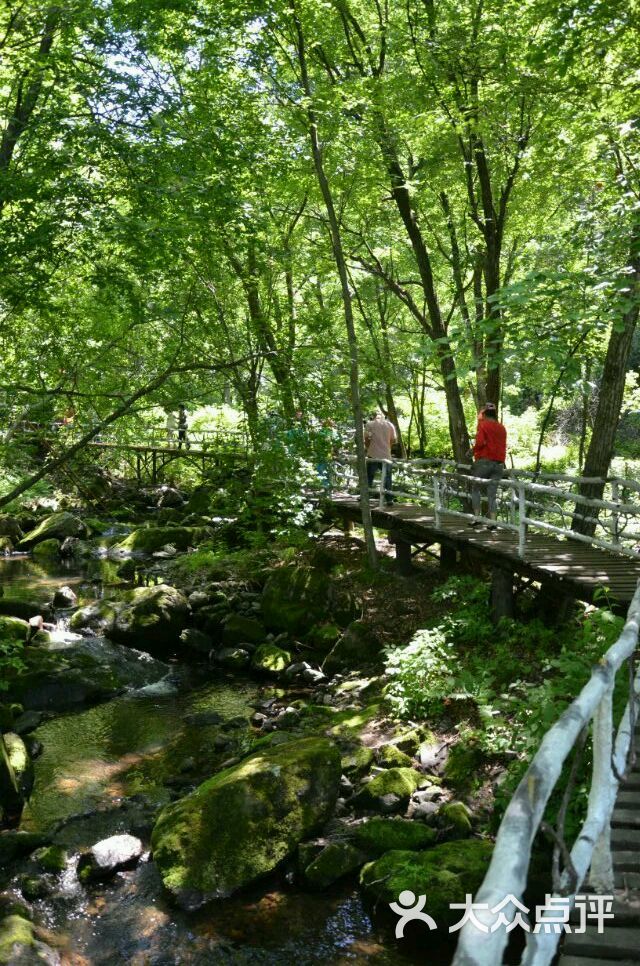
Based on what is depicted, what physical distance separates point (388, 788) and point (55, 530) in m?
16.4

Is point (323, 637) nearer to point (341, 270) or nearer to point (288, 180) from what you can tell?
point (341, 270)

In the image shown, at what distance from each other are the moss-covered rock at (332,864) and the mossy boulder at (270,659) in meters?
5.07

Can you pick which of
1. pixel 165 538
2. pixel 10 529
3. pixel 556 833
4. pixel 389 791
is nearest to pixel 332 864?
pixel 389 791

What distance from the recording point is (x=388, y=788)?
24.2 feet

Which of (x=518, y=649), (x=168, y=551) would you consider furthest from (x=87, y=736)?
(x=168, y=551)

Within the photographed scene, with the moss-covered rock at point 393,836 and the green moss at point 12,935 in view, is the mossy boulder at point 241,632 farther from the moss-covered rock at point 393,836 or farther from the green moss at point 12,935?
the green moss at point 12,935

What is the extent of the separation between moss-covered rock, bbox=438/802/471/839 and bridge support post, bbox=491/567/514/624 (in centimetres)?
382

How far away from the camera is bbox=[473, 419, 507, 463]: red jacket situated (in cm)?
1105

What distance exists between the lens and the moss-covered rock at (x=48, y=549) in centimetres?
2028

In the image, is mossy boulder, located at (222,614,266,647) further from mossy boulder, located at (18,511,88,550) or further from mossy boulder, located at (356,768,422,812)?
mossy boulder, located at (18,511,88,550)

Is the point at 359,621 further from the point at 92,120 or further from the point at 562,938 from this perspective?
the point at 562,938

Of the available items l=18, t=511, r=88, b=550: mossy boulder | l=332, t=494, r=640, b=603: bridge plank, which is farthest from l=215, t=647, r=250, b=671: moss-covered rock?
l=18, t=511, r=88, b=550: mossy boulder

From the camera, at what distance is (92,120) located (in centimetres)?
794

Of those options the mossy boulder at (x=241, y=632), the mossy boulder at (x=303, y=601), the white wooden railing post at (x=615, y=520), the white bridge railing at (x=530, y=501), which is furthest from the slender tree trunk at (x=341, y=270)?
the white wooden railing post at (x=615, y=520)
